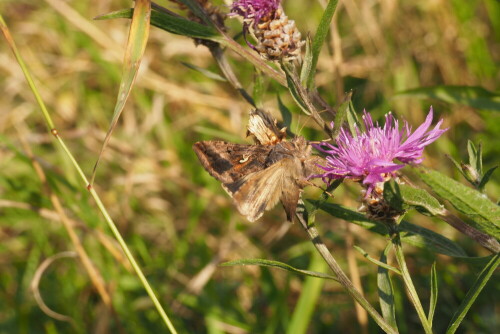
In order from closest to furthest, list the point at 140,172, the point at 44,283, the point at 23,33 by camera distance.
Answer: the point at 44,283
the point at 140,172
the point at 23,33

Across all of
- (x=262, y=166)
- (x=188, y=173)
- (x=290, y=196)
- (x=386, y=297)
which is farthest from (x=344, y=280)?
(x=188, y=173)

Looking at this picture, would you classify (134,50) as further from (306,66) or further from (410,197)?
(410,197)

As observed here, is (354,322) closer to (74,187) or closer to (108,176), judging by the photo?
(74,187)

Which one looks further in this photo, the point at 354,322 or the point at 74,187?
the point at 74,187

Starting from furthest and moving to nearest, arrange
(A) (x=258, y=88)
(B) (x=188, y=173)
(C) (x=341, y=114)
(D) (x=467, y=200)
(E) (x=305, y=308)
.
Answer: (B) (x=188, y=173) < (E) (x=305, y=308) < (A) (x=258, y=88) < (C) (x=341, y=114) < (D) (x=467, y=200)

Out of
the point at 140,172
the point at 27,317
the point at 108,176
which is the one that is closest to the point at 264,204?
the point at 27,317

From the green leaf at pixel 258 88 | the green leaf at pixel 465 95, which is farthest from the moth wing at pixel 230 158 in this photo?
the green leaf at pixel 465 95
